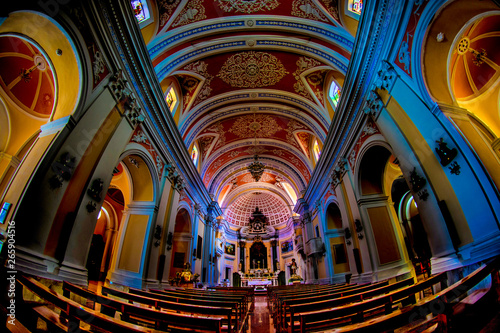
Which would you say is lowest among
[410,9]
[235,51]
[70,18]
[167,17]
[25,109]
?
[25,109]

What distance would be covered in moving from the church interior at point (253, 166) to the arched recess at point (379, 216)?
0.20 ft

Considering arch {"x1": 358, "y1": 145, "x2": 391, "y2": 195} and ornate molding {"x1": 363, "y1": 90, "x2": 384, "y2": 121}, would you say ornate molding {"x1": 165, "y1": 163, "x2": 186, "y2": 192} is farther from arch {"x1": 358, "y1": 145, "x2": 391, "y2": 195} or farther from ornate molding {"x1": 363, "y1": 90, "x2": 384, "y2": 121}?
ornate molding {"x1": 363, "y1": 90, "x2": 384, "y2": 121}

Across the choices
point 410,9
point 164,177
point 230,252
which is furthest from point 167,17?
point 230,252

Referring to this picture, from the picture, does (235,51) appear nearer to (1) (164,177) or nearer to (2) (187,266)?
(1) (164,177)

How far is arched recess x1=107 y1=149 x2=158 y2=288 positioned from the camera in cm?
763

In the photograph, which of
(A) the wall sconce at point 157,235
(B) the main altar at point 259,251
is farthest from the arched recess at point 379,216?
(B) the main altar at point 259,251

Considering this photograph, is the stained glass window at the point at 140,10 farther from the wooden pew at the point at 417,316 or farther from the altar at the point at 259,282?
the altar at the point at 259,282

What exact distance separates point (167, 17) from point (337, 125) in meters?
7.92

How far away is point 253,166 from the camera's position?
14.2 metres

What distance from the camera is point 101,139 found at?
5.65 m

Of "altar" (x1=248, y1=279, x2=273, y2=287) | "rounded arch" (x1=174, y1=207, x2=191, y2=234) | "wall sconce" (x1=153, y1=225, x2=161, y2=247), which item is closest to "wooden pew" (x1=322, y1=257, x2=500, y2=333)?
"wall sconce" (x1=153, y1=225, x2=161, y2=247)

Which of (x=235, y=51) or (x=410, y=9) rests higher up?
(x=235, y=51)

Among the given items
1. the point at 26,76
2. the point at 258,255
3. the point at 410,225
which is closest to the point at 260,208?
the point at 258,255

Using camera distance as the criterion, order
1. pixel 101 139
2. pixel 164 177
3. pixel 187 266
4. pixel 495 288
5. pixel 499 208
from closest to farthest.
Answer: pixel 495 288, pixel 499 208, pixel 101 139, pixel 164 177, pixel 187 266
